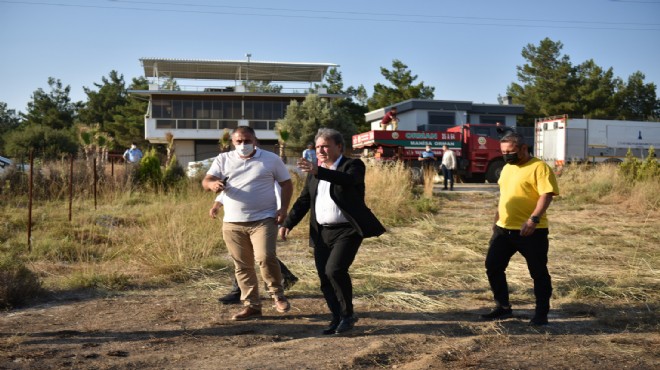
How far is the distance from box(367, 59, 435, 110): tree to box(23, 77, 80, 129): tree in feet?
111

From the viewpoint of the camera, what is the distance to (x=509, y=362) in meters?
4.30

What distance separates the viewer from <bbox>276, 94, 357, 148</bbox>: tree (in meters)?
42.8

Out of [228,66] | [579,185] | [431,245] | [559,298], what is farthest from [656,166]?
[228,66]

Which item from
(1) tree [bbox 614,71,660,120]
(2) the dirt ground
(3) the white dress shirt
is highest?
(1) tree [bbox 614,71,660,120]

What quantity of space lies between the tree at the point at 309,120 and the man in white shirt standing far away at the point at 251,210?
36.6 m

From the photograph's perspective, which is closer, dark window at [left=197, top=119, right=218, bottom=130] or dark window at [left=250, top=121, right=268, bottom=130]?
dark window at [left=197, top=119, right=218, bottom=130]

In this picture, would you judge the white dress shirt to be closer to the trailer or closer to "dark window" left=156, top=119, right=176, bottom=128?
the trailer

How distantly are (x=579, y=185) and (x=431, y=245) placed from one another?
975cm

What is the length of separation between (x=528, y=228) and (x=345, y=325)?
1.68 m

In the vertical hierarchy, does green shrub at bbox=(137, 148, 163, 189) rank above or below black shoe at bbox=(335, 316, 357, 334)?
above

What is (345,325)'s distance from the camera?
5.11 metres

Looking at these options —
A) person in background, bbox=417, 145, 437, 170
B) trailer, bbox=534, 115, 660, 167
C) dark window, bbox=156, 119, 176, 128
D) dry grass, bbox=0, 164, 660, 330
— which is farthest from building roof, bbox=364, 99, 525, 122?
dry grass, bbox=0, 164, 660, 330

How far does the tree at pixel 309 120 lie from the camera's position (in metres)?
42.8

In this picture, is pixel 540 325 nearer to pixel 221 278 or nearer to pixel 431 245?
pixel 221 278
